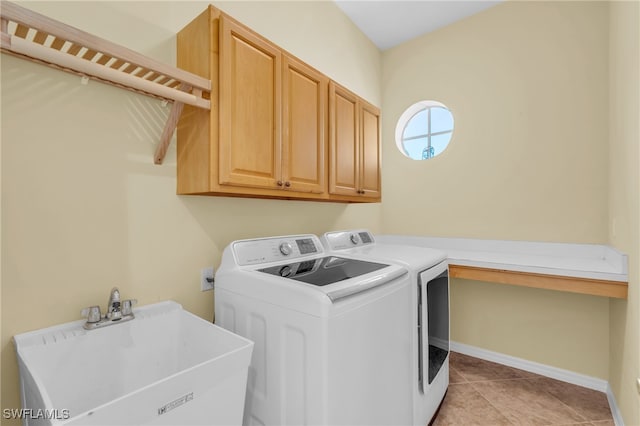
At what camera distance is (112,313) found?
43.2 inches

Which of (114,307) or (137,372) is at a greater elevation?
(114,307)

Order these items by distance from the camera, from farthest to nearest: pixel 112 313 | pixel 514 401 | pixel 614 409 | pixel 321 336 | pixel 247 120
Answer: pixel 514 401 → pixel 614 409 → pixel 247 120 → pixel 112 313 → pixel 321 336

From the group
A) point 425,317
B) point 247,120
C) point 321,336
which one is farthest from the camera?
point 425,317

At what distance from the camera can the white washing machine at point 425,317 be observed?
1460mm

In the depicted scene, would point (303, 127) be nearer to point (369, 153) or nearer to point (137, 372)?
point (369, 153)

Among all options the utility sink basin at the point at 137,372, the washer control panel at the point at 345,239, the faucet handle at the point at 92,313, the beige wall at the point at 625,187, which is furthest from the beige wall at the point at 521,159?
the faucet handle at the point at 92,313

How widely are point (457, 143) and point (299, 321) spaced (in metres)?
2.35

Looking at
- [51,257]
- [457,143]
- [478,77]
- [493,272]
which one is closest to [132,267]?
[51,257]

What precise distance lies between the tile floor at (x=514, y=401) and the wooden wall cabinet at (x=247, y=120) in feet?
5.39

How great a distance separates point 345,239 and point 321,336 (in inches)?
46.0

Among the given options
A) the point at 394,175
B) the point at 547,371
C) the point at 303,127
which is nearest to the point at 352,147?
the point at 303,127

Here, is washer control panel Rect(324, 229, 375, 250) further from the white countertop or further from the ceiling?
the ceiling

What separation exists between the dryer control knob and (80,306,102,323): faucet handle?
838 mm

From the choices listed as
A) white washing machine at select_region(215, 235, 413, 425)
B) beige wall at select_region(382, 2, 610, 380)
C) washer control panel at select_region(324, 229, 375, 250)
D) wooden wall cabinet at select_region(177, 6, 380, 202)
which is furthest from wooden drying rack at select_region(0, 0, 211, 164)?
beige wall at select_region(382, 2, 610, 380)
